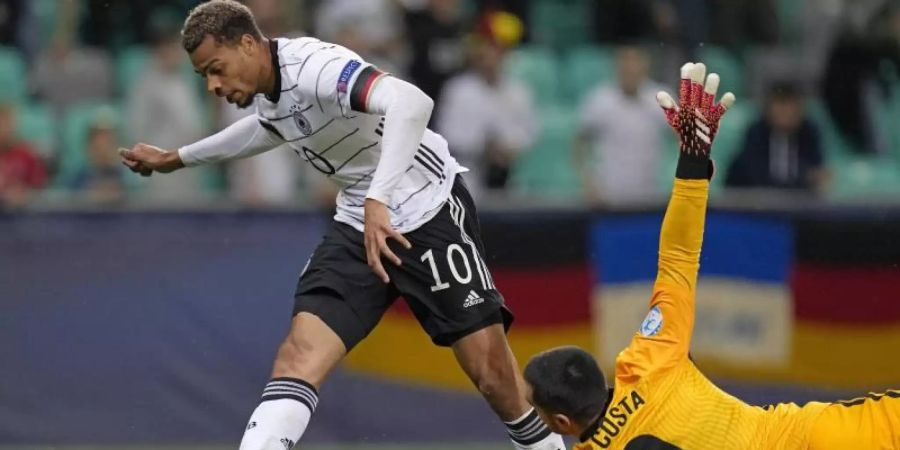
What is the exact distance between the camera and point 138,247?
32.7 ft

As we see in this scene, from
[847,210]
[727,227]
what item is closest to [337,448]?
[727,227]

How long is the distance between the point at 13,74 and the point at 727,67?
576 cm

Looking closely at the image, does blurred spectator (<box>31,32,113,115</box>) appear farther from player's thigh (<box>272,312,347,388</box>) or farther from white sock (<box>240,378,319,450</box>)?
white sock (<box>240,378,319,450</box>)

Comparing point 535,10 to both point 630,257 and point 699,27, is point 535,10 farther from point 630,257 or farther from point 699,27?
point 630,257

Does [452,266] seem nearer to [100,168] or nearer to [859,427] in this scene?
[859,427]

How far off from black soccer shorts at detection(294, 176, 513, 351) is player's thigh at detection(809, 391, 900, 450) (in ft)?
4.76

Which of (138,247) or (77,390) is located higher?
(138,247)

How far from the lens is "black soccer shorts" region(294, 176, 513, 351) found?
6.48 m

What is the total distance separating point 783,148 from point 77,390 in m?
5.06

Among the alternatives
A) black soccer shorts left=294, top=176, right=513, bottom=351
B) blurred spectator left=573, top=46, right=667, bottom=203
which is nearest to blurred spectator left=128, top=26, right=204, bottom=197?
blurred spectator left=573, top=46, right=667, bottom=203

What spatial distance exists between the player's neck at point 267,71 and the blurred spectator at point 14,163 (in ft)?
15.3

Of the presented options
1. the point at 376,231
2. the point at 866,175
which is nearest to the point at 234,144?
the point at 376,231

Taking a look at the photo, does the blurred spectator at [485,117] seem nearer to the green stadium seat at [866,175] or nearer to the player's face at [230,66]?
the green stadium seat at [866,175]

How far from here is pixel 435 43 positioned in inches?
480
